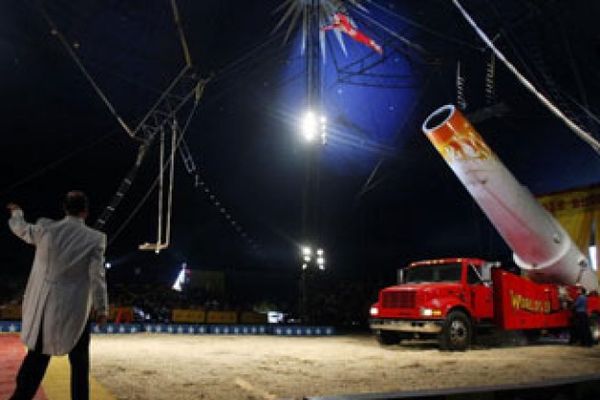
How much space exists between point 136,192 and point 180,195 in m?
3.68

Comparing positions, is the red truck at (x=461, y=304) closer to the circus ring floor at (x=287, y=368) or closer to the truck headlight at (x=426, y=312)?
the truck headlight at (x=426, y=312)

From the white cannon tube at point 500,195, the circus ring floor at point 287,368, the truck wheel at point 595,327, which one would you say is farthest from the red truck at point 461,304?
the white cannon tube at point 500,195

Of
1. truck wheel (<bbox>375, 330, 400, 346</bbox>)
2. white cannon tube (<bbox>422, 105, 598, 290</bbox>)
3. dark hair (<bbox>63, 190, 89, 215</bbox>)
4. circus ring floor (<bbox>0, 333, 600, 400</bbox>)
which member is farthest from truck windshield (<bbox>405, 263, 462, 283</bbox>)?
dark hair (<bbox>63, 190, 89, 215</bbox>)

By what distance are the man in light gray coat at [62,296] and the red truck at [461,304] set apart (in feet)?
30.1

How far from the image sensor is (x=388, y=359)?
1031 centimetres

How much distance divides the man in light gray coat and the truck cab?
9.16 meters

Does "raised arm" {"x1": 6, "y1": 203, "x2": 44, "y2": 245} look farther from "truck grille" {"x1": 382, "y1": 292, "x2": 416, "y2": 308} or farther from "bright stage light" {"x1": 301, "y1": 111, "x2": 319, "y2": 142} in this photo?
"bright stage light" {"x1": 301, "y1": 111, "x2": 319, "y2": 142}

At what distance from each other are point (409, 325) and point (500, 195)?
12.9 ft

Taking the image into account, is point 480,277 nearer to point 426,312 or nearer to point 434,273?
point 434,273

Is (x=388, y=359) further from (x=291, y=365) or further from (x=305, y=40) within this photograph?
(x=305, y=40)

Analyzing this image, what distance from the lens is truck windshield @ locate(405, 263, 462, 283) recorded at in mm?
12797

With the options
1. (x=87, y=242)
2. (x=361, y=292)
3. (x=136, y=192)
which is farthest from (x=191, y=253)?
(x=87, y=242)

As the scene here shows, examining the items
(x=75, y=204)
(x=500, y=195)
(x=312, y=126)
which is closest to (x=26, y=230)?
(x=75, y=204)

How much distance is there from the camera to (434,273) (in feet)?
43.3
